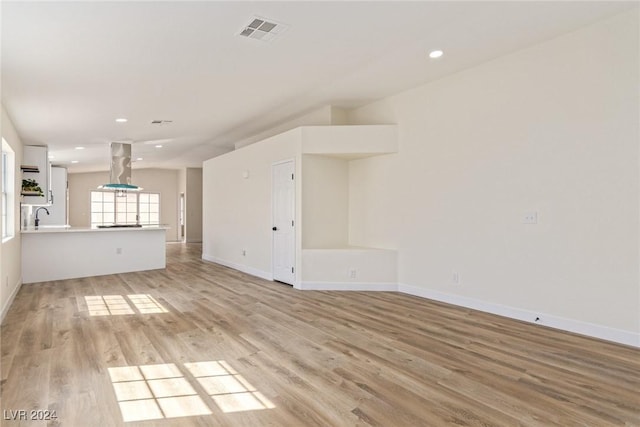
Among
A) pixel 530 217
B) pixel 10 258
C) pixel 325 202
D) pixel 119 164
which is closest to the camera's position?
pixel 530 217

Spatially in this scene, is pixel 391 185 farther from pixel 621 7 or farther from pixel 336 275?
pixel 621 7

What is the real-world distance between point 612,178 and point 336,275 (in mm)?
3572

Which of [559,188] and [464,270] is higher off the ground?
[559,188]

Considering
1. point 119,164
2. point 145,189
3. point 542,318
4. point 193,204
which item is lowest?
point 542,318

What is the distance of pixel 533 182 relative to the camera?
3.99 m

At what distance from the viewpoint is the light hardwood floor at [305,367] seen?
7.15 feet

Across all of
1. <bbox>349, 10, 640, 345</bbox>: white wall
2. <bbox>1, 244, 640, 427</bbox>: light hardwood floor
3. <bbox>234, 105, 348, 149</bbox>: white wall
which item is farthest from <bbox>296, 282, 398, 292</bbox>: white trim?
<bbox>234, 105, 348, 149</bbox>: white wall

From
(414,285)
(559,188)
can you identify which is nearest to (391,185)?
(414,285)

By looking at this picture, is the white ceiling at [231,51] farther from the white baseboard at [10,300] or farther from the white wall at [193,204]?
the white wall at [193,204]

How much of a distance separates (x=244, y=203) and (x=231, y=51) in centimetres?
419

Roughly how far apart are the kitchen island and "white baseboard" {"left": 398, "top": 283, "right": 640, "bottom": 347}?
5.52 meters

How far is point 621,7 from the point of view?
3.23 m

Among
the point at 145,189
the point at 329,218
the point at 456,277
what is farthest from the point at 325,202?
the point at 145,189

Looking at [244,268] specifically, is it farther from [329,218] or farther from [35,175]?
[35,175]
